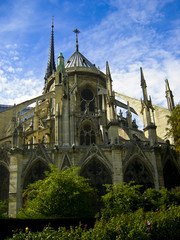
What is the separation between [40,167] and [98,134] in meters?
11.6

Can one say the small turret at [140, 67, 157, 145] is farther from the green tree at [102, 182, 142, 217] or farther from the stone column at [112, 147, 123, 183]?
the green tree at [102, 182, 142, 217]

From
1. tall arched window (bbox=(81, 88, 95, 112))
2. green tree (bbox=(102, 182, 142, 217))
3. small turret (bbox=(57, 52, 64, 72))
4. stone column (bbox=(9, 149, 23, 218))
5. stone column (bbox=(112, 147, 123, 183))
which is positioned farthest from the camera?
tall arched window (bbox=(81, 88, 95, 112))

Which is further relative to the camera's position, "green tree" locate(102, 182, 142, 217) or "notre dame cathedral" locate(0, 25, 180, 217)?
"notre dame cathedral" locate(0, 25, 180, 217)

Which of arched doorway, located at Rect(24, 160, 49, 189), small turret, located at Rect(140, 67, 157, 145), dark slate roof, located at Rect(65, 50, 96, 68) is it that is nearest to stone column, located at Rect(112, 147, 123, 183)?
small turret, located at Rect(140, 67, 157, 145)

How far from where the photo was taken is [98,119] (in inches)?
1344

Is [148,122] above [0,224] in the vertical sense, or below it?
above

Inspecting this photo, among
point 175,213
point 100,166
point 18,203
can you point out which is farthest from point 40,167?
point 175,213

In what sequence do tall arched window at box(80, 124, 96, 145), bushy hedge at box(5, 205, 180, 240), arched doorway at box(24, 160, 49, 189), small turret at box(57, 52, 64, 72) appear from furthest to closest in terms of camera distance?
tall arched window at box(80, 124, 96, 145) < small turret at box(57, 52, 64, 72) < arched doorway at box(24, 160, 49, 189) < bushy hedge at box(5, 205, 180, 240)

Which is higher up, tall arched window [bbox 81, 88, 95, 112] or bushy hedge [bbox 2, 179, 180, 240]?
tall arched window [bbox 81, 88, 95, 112]

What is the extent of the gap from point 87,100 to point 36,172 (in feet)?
57.0

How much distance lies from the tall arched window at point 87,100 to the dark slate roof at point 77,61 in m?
4.37

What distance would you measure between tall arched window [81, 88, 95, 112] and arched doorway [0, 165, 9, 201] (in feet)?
50.8

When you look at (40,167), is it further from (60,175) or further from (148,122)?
(148,122)

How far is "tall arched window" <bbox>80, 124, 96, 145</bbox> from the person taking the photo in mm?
32406
